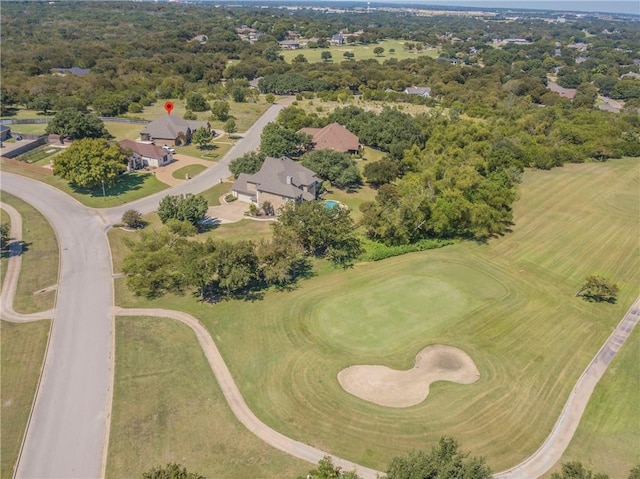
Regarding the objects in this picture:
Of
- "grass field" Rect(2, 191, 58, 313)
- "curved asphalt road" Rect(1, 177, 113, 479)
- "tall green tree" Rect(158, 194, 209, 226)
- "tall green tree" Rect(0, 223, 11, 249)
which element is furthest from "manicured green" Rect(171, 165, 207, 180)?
"tall green tree" Rect(0, 223, 11, 249)

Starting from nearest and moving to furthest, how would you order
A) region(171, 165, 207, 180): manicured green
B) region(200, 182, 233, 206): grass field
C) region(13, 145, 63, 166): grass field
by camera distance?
region(200, 182, 233, 206): grass field
region(171, 165, 207, 180): manicured green
region(13, 145, 63, 166): grass field

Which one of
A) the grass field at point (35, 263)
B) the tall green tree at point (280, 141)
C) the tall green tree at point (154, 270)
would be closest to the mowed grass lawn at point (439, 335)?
the tall green tree at point (154, 270)

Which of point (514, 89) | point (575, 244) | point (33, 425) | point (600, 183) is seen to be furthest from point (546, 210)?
point (514, 89)

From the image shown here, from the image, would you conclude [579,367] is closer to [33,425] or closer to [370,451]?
[370,451]

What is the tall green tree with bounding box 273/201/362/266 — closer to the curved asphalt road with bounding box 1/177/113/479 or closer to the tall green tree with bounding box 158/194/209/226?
the tall green tree with bounding box 158/194/209/226

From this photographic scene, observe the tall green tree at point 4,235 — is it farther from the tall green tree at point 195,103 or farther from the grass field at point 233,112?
the tall green tree at point 195,103

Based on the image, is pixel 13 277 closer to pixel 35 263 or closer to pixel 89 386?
pixel 35 263

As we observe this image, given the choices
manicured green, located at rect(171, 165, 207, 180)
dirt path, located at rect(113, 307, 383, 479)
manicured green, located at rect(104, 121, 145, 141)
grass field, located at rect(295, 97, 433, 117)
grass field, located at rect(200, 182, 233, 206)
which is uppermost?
dirt path, located at rect(113, 307, 383, 479)
